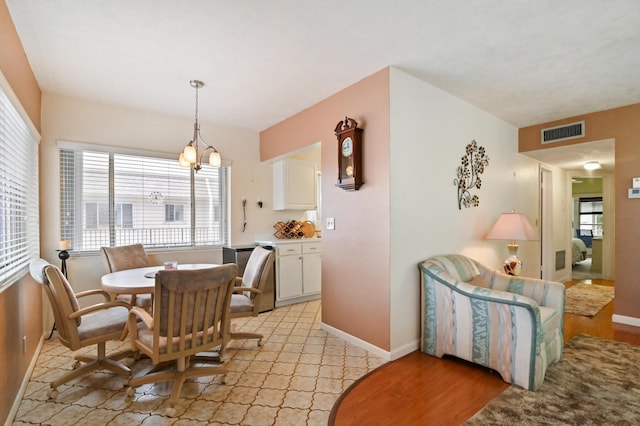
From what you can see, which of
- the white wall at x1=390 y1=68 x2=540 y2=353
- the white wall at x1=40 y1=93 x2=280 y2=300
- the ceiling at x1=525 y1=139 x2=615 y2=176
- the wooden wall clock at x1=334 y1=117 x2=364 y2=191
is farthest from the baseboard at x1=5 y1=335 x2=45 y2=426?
the ceiling at x1=525 y1=139 x2=615 y2=176

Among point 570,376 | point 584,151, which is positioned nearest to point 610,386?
point 570,376

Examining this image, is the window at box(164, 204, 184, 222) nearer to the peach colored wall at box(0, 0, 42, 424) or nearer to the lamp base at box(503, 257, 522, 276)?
the peach colored wall at box(0, 0, 42, 424)

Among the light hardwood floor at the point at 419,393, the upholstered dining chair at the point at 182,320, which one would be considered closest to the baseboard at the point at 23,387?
the upholstered dining chair at the point at 182,320

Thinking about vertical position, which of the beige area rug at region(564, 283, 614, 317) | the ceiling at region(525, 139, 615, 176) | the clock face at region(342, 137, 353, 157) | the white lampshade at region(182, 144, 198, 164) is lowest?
the beige area rug at region(564, 283, 614, 317)

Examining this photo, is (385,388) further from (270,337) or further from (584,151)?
(584,151)

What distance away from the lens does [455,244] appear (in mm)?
3467

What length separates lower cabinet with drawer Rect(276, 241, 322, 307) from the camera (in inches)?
171

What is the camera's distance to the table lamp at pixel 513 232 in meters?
3.53

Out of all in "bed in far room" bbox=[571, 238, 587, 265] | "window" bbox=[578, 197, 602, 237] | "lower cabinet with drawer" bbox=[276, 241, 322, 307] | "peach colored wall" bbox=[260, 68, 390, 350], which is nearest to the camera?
"peach colored wall" bbox=[260, 68, 390, 350]

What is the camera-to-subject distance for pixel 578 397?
85.2 inches

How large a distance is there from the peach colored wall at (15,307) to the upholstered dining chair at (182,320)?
→ 648mm

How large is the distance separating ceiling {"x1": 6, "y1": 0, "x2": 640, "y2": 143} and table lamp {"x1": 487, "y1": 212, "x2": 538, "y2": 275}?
1368mm

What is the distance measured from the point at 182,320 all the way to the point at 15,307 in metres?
1.25

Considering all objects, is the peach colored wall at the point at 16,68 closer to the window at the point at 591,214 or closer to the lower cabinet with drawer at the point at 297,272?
the lower cabinet with drawer at the point at 297,272
